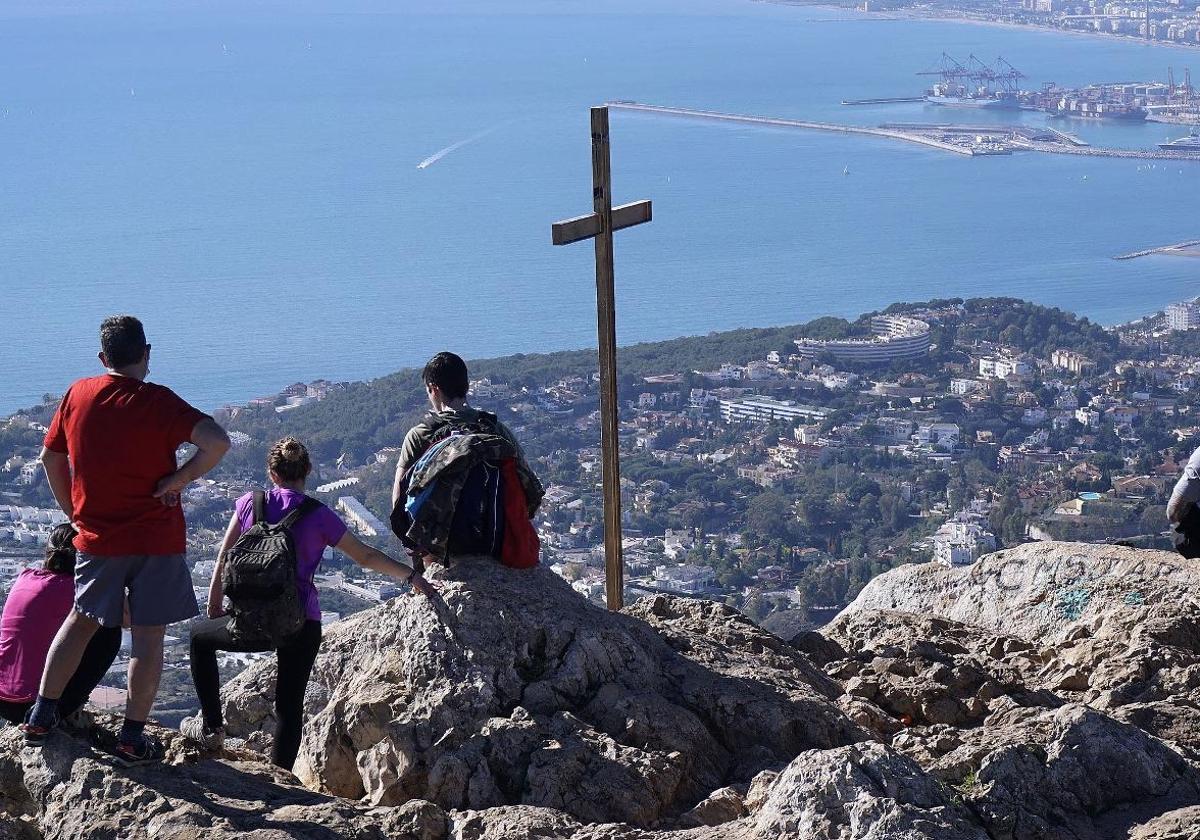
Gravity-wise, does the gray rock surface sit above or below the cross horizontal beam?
below

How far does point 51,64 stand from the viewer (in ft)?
473

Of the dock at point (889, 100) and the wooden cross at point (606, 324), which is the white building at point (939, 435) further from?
the dock at point (889, 100)

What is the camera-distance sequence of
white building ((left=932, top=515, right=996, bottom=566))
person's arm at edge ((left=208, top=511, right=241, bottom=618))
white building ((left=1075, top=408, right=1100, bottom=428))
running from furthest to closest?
white building ((left=1075, top=408, right=1100, bottom=428)) < white building ((left=932, top=515, right=996, bottom=566)) < person's arm at edge ((left=208, top=511, right=241, bottom=618))

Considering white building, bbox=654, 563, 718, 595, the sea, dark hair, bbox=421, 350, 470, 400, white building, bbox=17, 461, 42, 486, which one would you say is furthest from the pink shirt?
the sea

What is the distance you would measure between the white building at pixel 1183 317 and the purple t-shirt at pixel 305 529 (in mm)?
51141

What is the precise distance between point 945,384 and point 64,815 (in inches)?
1647

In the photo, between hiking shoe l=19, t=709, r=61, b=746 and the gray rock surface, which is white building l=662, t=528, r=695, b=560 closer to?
the gray rock surface

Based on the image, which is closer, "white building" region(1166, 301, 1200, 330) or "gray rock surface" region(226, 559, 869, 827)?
"gray rock surface" region(226, 559, 869, 827)

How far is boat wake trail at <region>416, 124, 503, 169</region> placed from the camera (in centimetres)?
9936

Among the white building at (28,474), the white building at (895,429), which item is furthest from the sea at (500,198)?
the white building at (895,429)

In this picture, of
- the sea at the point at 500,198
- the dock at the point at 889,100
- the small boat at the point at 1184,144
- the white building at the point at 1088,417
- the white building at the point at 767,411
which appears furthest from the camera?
the dock at the point at 889,100

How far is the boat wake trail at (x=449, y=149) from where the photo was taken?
99.4 metres

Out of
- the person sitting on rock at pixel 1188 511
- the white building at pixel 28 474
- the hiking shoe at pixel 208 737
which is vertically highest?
the person sitting on rock at pixel 1188 511

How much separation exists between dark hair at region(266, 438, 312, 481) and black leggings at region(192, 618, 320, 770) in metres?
0.45
